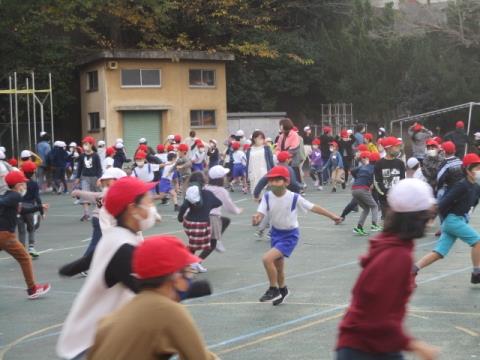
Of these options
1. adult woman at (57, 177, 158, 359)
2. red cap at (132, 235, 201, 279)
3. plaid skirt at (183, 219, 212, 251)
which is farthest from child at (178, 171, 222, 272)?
red cap at (132, 235, 201, 279)

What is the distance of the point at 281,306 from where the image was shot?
9.71 meters

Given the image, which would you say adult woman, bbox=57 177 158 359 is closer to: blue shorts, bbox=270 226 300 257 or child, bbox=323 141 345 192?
blue shorts, bbox=270 226 300 257

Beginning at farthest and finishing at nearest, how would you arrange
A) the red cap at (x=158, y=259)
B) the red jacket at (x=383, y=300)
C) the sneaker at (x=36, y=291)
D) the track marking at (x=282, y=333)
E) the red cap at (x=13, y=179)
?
1. the red cap at (x=13, y=179)
2. the sneaker at (x=36, y=291)
3. the track marking at (x=282, y=333)
4. the red jacket at (x=383, y=300)
5. the red cap at (x=158, y=259)

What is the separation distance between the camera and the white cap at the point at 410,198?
15.4 ft

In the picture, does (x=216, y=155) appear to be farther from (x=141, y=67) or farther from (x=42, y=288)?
(x=42, y=288)

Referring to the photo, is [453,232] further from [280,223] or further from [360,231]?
[360,231]

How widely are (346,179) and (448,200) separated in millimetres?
18344

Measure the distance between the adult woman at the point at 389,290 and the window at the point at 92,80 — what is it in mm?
34698

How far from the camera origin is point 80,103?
40812mm

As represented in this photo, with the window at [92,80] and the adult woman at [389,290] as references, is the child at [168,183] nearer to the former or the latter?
the adult woman at [389,290]

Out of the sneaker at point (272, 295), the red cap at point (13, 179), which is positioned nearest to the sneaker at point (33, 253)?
the red cap at point (13, 179)

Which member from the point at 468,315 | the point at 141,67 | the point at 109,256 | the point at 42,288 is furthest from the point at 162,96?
the point at 109,256

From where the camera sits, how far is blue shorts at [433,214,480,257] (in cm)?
1012

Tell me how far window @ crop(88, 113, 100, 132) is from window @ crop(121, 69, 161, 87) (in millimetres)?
2199
